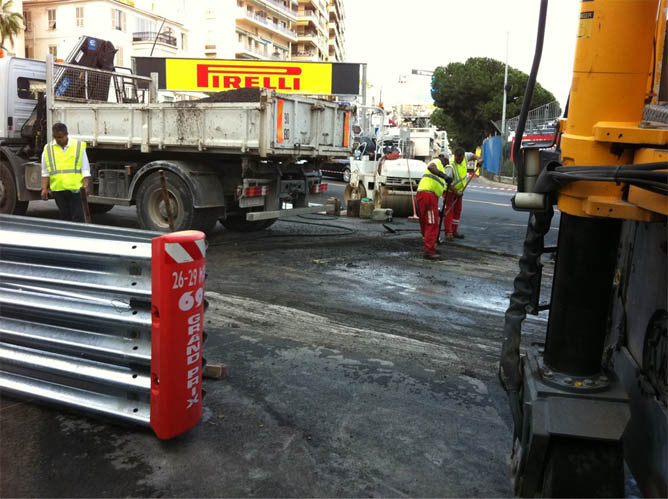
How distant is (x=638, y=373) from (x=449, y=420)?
1.12 meters

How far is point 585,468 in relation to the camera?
2.27 meters

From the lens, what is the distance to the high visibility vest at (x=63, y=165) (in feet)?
24.4

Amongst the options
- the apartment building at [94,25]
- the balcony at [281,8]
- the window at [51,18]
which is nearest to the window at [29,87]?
the apartment building at [94,25]

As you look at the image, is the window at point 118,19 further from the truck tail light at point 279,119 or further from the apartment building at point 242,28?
the truck tail light at point 279,119

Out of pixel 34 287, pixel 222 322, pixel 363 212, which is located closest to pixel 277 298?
pixel 222 322

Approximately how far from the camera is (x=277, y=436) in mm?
3146

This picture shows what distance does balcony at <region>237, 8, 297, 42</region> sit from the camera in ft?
211

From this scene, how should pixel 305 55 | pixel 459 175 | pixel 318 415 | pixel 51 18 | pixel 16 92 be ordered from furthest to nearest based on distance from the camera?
pixel 305 55, pixel 51 18, pixel 459 175, pixel 16 92, pixel 318 415

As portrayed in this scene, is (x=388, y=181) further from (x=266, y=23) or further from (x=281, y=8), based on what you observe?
(x=281, y=8)

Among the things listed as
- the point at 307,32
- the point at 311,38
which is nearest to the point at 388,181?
the point at 311,38

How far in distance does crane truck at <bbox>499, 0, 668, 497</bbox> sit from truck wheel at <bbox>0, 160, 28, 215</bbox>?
9723 millimetres

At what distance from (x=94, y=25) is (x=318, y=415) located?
52092 millimetres

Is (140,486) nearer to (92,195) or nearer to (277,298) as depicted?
(277,298)

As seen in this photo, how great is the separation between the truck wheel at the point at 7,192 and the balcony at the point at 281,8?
63.9m
